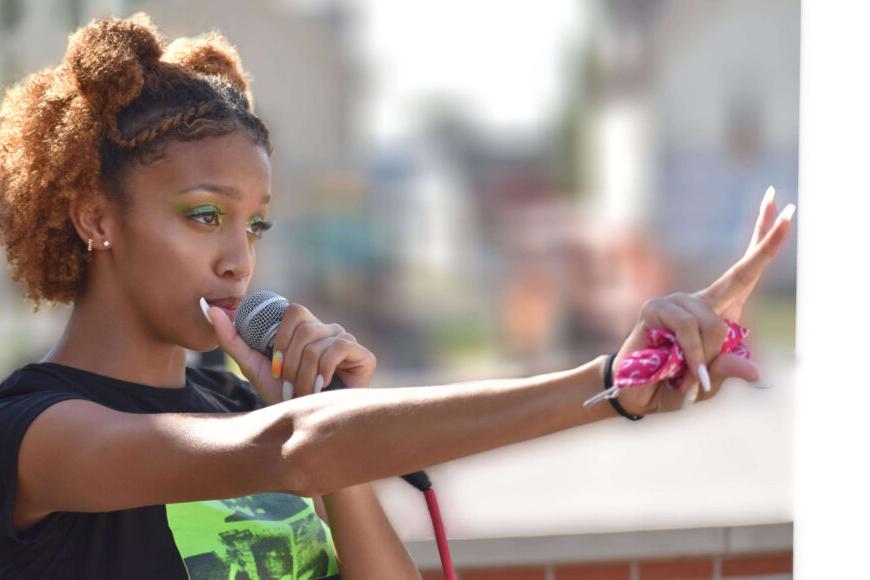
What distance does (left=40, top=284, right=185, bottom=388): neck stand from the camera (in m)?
2.06

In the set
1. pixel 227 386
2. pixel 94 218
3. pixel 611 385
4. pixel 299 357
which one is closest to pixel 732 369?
pixel 611 385

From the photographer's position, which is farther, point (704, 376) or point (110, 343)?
point (110, 343)

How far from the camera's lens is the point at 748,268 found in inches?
56.3

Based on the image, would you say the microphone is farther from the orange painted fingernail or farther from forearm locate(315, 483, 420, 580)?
forearm locate(315, 483, 420, 580)

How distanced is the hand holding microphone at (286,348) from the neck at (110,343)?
154 mm

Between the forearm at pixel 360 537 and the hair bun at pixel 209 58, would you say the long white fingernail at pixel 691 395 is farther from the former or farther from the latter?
the hair bun at pixel 209 58

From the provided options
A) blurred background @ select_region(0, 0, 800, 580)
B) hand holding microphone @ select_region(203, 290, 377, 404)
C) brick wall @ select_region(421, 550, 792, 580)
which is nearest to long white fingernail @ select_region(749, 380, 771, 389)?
hand holding microphone @ select_region(203, 290, 377, 404)

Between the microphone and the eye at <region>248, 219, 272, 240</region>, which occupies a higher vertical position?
the eye at <region>248, 219, 272, 240</region>

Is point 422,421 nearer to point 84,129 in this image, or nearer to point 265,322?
point 265,322

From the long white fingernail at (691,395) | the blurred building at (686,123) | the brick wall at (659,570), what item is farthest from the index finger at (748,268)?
the blurred building at (686,123)

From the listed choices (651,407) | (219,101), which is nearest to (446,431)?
(651,407)

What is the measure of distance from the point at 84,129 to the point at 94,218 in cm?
14

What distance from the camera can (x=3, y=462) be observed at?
178 centimetres

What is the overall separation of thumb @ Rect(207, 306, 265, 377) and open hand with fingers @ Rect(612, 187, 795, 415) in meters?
0.74
